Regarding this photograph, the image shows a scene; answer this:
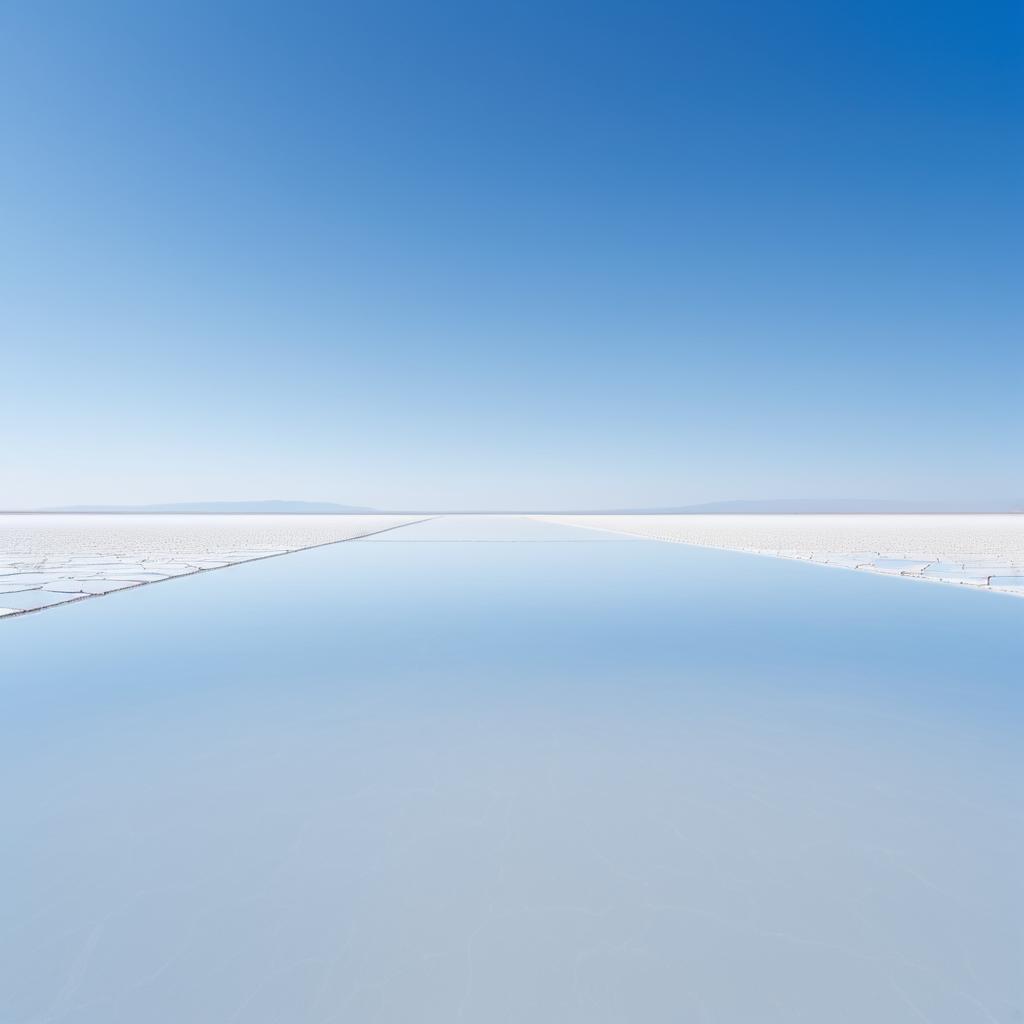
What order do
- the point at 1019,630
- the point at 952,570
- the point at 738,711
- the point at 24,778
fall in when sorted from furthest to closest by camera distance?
the point at 952,570 < the point at 1019,630 < the point at 738,711 < the point at 24,778

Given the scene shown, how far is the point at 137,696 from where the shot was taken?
346cm

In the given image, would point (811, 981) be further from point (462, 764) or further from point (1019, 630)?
point (1019, 630)

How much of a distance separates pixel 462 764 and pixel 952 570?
10.4 metres

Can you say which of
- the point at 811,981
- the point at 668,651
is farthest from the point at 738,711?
the point at 811,981

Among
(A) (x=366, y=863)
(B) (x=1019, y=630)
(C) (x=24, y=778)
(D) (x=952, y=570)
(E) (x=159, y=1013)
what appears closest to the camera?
(E) (x=159, y=1013)

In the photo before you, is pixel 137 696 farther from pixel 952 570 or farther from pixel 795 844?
pixel 952 570

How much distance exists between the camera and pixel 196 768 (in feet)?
8.14

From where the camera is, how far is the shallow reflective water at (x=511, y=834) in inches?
53.1

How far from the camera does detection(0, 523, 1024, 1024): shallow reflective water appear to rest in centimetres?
135

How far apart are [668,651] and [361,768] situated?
2736 mm

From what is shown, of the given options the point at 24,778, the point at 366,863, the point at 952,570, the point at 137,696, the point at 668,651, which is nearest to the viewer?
the point at 366,863

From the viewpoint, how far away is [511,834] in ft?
6.43

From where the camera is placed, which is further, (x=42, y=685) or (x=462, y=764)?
(x=42, y=685)

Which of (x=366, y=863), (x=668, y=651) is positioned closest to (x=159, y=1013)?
(x=366, y=863)
